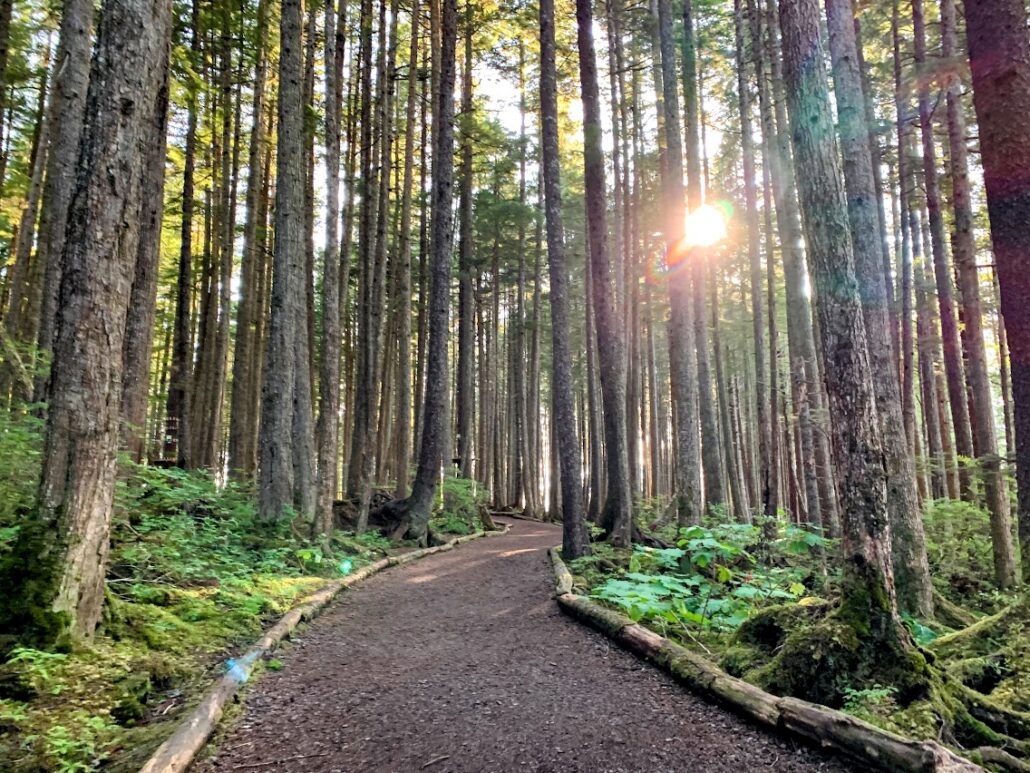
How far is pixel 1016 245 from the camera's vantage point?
502cm

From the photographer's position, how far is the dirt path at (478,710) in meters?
3.25

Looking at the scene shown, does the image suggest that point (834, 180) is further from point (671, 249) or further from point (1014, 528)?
point (1014, 528)

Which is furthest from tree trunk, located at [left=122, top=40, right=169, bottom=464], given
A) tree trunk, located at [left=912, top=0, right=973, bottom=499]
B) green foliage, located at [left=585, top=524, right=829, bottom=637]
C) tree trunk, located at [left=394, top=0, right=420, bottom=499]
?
tree trunk, located at [left=912, top=0, right=973, bottom=499]

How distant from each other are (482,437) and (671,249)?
16962 mm

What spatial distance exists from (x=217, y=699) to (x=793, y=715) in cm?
355

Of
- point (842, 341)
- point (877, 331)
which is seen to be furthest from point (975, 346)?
point (842, 341)

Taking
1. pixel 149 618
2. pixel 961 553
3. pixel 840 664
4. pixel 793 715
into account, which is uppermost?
pixel 149 618

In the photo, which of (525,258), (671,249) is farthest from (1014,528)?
(525,258)

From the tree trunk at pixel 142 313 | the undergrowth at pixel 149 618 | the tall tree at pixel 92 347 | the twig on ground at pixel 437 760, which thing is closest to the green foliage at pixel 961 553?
the twig on ground at pixel 437 760

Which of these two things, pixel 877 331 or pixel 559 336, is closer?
pixel 877 331

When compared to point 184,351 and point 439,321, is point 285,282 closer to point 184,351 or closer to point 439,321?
point 439,321

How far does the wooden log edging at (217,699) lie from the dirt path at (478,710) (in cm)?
15

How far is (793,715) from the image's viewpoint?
3340 millimetres

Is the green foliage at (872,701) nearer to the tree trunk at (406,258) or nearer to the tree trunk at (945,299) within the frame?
the tree trunk at (945,299)
